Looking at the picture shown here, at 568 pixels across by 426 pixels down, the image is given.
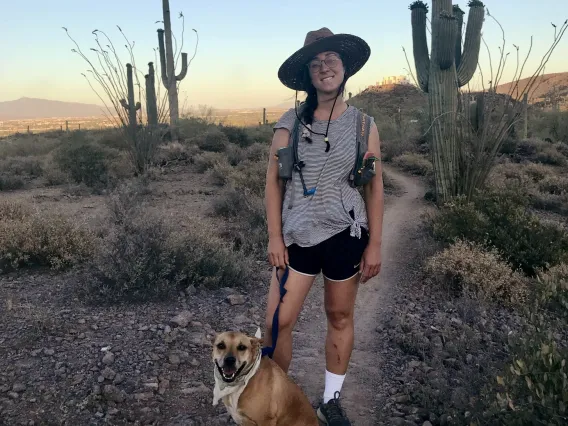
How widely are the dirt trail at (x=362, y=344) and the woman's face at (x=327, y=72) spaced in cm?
212

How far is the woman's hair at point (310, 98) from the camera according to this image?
2.75 meters

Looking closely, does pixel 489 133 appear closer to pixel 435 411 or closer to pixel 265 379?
pixel 435 411

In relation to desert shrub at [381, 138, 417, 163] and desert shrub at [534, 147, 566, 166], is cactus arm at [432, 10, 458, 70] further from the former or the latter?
desert shrub at [381, 138, 417, 163]

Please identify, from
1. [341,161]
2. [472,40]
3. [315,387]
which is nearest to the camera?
[341,161]

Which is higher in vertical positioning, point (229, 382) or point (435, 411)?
point (229, 382)

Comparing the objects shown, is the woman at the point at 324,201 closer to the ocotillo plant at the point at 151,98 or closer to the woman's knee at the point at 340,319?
the woman's knee at the point at 340,319

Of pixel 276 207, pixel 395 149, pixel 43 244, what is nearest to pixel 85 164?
pixel 43 244

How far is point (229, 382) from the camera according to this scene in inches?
99.3

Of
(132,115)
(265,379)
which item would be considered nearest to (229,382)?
(265,379)

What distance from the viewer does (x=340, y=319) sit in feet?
9.57

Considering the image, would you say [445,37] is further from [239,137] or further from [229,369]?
[239,137]

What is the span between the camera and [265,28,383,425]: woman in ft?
8.84

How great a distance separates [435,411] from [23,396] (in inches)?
103

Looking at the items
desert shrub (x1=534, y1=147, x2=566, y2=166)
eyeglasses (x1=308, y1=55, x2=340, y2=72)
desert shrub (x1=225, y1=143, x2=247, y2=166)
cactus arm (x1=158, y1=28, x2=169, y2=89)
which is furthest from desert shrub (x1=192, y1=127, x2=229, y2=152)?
eyeglasses (x1=308, y1=55, x2=340, y2=72)
